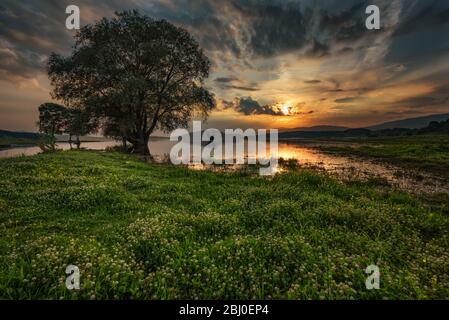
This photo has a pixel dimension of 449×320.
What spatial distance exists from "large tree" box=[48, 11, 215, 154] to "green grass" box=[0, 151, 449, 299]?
25143 mm

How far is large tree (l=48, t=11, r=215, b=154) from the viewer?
34375 mm

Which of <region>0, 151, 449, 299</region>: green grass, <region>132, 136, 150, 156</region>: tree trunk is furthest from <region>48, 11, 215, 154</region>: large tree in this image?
<region>0, 151, 449, 299</region>: green grass

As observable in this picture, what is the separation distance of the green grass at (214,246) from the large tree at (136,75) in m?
25.1

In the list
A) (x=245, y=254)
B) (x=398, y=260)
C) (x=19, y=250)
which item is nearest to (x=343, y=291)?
(x=245, y=254)

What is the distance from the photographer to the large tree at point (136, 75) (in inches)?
1353

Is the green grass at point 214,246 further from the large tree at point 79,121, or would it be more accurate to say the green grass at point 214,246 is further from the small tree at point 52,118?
the small tree at point 52,118

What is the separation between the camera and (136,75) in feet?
118

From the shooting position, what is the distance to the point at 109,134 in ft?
130

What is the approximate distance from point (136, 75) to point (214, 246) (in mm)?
35341

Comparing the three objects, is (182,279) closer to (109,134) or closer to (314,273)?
(314,273)

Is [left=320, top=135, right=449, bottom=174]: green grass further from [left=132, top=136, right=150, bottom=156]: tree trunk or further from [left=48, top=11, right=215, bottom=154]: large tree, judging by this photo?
[left=132, top=136, right=150, bottom=156]: tree trunk

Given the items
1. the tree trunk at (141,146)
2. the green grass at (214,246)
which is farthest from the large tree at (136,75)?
the green grass at (214,246)

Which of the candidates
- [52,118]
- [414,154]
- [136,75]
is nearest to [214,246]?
[136,75]

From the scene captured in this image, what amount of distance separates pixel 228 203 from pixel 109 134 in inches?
1371
